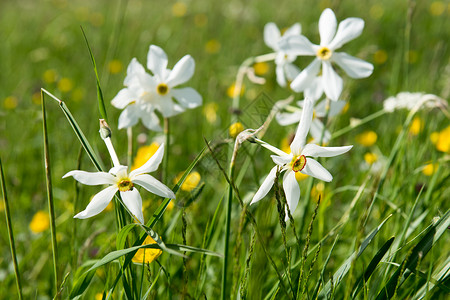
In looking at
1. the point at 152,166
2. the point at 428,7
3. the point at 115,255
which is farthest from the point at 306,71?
the point at 428,7

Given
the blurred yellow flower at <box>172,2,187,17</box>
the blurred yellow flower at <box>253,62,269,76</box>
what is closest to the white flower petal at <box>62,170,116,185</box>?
the blurred yellow flower at <box>253,62,269,76</box>

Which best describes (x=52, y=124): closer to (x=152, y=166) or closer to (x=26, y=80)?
(x=26, y=80)

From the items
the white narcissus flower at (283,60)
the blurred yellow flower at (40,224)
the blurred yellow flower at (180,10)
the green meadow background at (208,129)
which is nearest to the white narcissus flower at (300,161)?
the green meadow background at (208,129)

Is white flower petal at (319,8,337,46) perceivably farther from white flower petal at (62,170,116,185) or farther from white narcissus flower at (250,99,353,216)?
white flower petal at (62,170,116,185)

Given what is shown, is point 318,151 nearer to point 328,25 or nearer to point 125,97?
point 328,25

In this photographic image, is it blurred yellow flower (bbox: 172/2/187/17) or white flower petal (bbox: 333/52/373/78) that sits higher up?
white flower petal (bbox: 333/52/373/78)

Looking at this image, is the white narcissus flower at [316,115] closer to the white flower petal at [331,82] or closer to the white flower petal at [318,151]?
the white flower petal at [331,82]

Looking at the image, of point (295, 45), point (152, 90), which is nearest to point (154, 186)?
point (152, 90)
